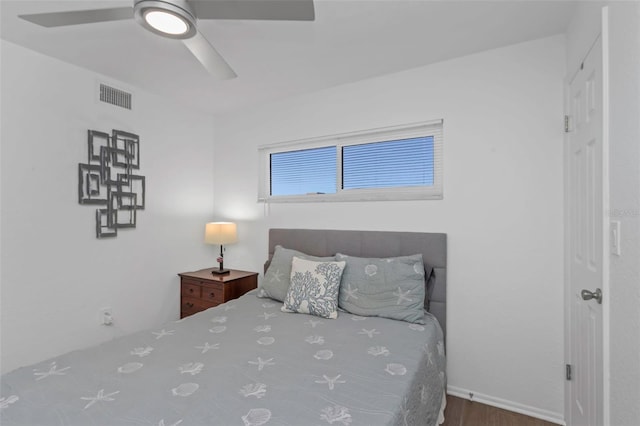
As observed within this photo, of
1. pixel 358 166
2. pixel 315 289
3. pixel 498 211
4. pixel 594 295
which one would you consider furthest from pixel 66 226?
pixel 594 295

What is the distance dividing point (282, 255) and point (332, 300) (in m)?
0.70

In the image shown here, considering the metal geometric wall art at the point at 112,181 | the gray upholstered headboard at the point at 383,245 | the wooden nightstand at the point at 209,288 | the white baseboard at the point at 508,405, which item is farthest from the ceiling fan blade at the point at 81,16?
the white baseboard at the point at 508,405

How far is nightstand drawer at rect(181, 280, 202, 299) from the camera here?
295 cm

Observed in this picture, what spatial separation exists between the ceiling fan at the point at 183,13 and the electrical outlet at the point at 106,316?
6.79 ft

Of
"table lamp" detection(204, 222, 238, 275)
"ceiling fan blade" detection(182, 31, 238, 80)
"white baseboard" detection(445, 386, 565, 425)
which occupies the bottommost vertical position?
"white baseboard" detection(445, 386, 565, 425)

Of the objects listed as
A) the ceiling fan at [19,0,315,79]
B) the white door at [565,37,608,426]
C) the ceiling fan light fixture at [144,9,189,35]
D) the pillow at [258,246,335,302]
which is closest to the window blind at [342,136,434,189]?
the pillow at [258,246,335,302]

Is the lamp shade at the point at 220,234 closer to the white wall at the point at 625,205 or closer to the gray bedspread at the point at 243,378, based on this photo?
the gray bedspread at the point at 243,378

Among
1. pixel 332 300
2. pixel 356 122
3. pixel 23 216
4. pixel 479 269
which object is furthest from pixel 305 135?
pixel 23 216

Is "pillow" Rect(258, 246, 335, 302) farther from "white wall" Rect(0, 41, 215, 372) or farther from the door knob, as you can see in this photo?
the door knob

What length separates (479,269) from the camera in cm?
212

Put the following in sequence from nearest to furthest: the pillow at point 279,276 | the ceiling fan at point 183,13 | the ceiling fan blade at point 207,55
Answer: the ceiling fan at point 183,13 → the ceiling fan blade at point 207,55 → the pillow at point 279,276

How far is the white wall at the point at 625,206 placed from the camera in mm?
947

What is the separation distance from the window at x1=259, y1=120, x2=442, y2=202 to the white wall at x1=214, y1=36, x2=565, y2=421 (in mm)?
113

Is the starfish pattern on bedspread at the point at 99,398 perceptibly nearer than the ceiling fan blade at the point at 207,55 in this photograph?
Yes
